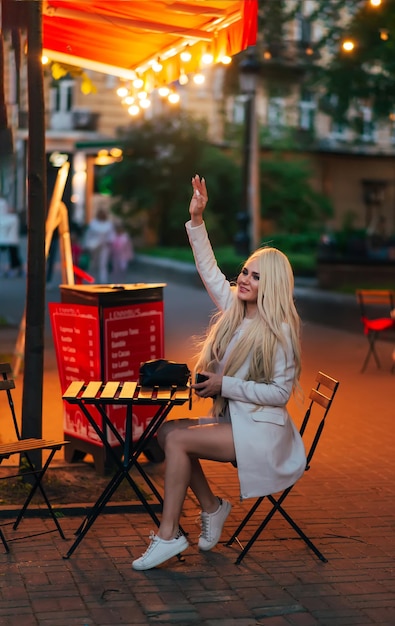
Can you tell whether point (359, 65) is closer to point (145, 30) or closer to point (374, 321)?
point (374, 321)

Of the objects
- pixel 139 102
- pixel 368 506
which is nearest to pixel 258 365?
pixel 368 506

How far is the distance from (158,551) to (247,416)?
0.81 metres

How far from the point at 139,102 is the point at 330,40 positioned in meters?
20.4

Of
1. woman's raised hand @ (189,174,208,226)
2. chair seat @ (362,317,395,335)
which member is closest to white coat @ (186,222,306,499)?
woman's raised hand @ (189,174,208,226)

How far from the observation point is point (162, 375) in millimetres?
6305

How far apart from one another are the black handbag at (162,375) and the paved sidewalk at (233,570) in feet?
2.90

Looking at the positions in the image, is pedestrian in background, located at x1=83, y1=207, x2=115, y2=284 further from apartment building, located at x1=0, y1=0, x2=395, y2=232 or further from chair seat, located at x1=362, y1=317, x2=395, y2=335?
chair seat, located at x1=362, y1=317, x2=395, y2=335

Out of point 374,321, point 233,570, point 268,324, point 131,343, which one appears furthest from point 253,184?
point 233,570

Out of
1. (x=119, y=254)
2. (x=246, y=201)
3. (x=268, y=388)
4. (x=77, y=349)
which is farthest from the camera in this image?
(x=246, y=201)

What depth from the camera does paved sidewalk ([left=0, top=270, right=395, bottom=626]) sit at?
5.31 metres

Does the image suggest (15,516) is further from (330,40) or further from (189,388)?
(330,40)

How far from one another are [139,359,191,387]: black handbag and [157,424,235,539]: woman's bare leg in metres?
0.27

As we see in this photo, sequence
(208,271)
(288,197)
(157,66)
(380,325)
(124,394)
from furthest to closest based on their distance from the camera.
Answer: (288,197), (380,325), (157,66), (208,271), (124,394)

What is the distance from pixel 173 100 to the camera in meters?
13.2
